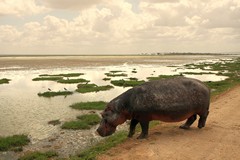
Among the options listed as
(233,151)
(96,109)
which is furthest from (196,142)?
(96,109)

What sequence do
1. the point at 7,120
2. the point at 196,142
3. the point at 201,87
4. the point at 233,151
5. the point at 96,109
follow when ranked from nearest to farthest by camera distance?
the point at 233,151 < the point at 196,142 < the point at 201,87 < the point at 7,120 < the point at 96,109

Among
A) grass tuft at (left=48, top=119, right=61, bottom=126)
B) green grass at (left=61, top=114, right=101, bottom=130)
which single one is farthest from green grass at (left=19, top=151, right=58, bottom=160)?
grass tuft at (left=48, top=119, right=61, bottom=126)

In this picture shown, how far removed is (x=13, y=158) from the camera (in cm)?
1190

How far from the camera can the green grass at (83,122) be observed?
52.1 ft

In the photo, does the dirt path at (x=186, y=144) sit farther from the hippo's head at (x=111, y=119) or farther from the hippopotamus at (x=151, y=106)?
the hippo's head at (x=111, y=119)

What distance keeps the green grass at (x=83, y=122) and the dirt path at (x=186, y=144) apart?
13.6 feet

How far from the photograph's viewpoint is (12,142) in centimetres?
1338

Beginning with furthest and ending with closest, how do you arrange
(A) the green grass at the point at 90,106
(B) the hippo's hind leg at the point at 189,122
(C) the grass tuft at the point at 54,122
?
1. (A) the green grass at the point at 90,106
2. (C) the grass tuft at the point at 54,122
3. (B) the hippo's hind leg at the point at 189,122

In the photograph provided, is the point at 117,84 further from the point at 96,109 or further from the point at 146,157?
the point at 146,157

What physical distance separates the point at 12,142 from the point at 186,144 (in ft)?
24.7

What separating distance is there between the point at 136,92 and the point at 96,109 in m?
8.88

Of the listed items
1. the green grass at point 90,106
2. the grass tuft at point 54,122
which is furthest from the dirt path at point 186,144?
the green grass at point 90,106

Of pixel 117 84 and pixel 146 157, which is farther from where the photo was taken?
pixel 117 84

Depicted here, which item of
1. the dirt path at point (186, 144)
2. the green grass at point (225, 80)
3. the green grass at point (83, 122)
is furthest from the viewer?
the green grass at point (225, 80)
